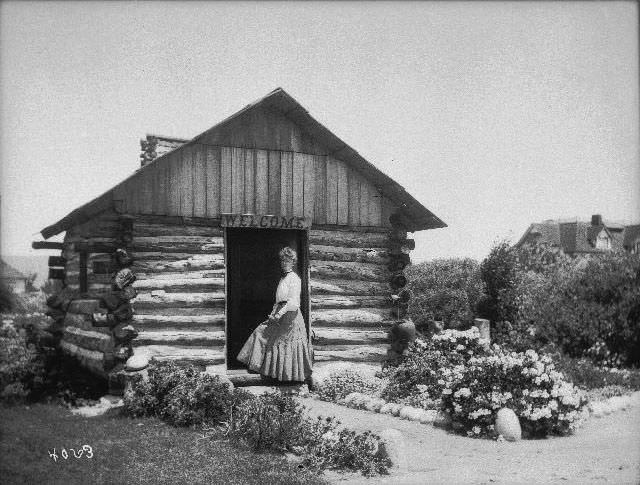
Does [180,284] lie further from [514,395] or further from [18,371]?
[514,395]

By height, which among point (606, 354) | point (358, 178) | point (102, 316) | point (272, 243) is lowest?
point (606, 354)

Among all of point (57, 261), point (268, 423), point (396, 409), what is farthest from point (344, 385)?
point (57, 261)

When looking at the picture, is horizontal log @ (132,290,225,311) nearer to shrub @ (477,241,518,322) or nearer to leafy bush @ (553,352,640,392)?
leafy bush @ (553,352,640,392)

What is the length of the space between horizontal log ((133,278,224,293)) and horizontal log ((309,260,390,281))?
6.28 ft

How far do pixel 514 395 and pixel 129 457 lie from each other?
5.17 meters

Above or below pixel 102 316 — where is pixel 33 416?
below

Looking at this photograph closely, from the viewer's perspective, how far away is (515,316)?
56.8ft

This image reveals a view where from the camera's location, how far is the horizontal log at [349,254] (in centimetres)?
1149

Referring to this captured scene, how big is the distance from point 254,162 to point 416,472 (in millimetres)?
6729

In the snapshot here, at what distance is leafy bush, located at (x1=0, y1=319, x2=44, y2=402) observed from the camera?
30.4 feet

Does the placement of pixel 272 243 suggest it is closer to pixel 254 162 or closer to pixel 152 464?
pixel 254 162

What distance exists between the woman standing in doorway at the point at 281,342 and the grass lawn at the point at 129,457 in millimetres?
2693

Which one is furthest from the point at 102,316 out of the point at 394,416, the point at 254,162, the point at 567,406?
the point at 567,406

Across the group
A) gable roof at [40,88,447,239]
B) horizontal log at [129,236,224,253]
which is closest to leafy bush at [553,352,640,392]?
gable roof at [40,88,447,239]
